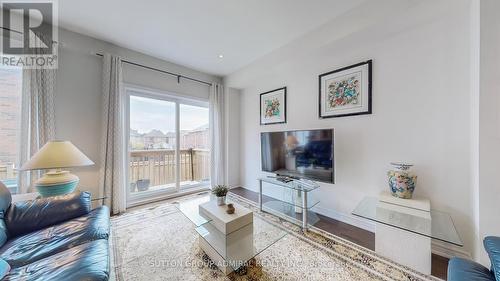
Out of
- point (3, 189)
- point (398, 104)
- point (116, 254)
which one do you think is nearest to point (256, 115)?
point (398, 104)

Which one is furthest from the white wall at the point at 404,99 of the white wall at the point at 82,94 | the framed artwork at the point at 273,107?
the white wall at the point at 82,94

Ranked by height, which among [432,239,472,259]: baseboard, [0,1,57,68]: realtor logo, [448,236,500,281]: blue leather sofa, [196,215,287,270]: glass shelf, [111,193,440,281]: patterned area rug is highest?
[0,1,57,68]: realtor logo

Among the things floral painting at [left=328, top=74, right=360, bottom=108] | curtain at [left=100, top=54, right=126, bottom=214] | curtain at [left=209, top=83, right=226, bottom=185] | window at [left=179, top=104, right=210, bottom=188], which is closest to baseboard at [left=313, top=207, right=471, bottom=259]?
floral painting at [left=328, top=74, right=360, bottom=108]

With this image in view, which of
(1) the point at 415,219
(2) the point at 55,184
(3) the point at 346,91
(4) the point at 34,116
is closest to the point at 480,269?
(1) the point at 415,219

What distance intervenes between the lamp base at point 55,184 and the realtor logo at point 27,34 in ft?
4.58

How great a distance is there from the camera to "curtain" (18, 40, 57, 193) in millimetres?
2057

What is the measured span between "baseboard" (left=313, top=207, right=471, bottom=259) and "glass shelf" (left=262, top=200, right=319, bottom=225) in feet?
0.65

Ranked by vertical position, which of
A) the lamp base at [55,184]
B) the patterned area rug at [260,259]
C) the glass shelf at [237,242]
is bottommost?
the patterned area rug at [260,259]

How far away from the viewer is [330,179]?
2.24m

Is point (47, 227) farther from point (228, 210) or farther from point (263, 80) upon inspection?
point (263, 80)

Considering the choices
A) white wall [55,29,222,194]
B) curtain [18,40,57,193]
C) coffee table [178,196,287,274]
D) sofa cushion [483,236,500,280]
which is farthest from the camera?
white wall [55,29,222,194]

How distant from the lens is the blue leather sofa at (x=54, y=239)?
99cm

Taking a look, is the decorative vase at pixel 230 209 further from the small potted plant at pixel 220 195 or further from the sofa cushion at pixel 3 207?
the sofa cushion at pixel 3 207

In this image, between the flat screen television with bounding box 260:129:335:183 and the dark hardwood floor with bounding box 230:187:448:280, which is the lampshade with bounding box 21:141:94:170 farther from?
the dark hardwood floor with bounding box 230:187:448:280
